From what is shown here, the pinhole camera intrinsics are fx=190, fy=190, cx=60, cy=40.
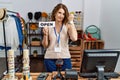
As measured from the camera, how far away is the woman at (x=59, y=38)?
7.95 ft

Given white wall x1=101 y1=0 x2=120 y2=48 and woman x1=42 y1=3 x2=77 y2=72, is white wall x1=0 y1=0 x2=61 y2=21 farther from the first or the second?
woman x1=42 y1=3 x2=77 y2=72

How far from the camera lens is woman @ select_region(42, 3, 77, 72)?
2422 millimetres

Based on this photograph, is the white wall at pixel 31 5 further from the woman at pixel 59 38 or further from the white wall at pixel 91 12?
the woman at pixel 59 38

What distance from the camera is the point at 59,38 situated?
242 cm

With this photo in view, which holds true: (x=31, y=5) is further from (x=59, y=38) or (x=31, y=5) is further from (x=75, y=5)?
(x=59, y=38)

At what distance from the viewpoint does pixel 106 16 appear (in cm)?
412

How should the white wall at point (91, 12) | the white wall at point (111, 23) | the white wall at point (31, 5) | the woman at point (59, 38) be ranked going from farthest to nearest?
1. the white wall at point (31, 5)
2. the white wall at point (91, 12)
3. the white wall at point (111, 23)
4. the woman at point (59, 38)

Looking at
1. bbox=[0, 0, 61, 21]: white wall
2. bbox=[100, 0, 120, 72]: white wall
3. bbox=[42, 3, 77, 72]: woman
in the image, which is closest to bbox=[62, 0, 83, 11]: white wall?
bbox=[100, 0, 120, 72]: white wall

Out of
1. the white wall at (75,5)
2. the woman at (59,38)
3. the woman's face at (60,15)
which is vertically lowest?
the woman at (59,38)

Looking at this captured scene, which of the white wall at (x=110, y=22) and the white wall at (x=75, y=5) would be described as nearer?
the white wall at (x=110, y=22)

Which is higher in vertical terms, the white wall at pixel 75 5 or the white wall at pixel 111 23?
the white wall at pixel 75 5

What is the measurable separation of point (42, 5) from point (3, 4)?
116 cm

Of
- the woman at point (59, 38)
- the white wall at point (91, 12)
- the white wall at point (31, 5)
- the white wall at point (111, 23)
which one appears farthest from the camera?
the white wall at point (31, 5)

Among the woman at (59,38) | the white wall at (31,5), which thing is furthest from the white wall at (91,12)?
A: the woman at (59,38)
